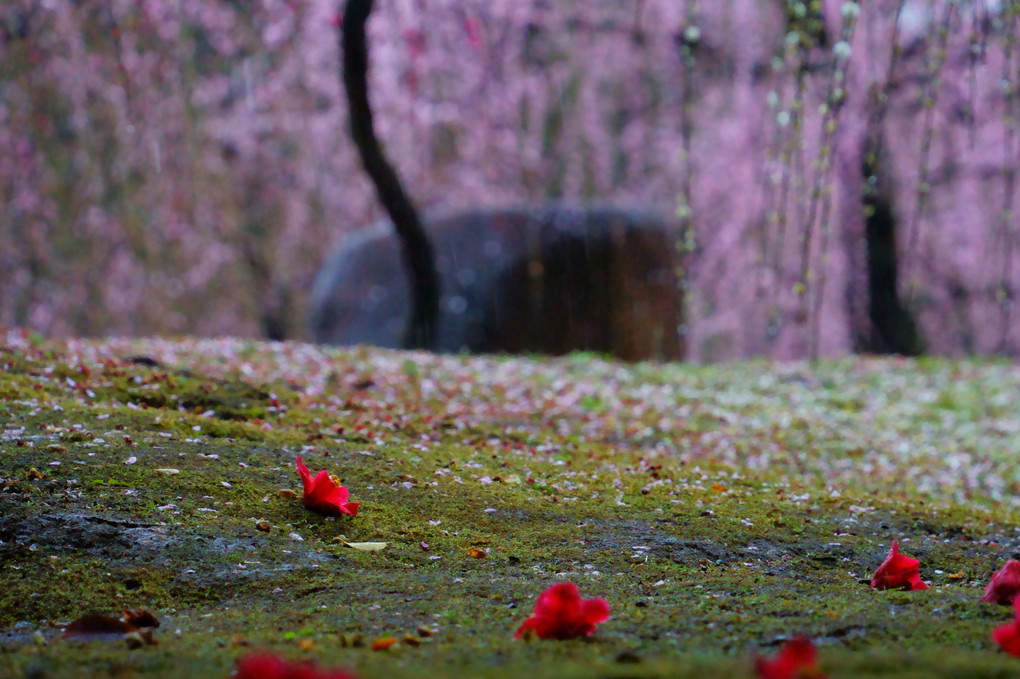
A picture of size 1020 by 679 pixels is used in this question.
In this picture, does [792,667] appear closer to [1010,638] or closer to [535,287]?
[1010,638]

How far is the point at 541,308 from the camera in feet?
38.1

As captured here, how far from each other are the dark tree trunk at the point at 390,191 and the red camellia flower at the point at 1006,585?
22.9 feet

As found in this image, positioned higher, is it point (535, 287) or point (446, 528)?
point (535, 287)

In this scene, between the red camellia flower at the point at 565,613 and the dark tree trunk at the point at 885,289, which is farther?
the dark tree trunk at the point at 885,289

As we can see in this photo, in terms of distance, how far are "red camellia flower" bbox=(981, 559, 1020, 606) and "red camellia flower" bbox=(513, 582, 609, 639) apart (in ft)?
3.67

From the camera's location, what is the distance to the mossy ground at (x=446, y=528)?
6.89 feet

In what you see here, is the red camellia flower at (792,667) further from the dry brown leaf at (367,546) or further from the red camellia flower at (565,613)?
the dry brown leaf at (367,546)

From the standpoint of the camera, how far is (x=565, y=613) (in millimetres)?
2084

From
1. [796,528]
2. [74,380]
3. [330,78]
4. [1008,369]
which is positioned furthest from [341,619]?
[330,78]

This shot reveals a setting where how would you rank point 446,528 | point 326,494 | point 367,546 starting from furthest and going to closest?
point 446,528, point 326,494, point 367,546

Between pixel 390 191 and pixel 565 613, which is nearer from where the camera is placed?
pixel 565 613

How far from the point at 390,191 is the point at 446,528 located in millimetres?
6196

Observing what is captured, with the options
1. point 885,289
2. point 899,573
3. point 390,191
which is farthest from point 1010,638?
point 885,289

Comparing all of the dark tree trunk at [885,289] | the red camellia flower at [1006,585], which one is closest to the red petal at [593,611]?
the red camellia flower at [1006,585]
